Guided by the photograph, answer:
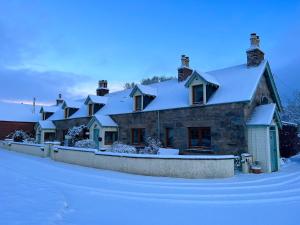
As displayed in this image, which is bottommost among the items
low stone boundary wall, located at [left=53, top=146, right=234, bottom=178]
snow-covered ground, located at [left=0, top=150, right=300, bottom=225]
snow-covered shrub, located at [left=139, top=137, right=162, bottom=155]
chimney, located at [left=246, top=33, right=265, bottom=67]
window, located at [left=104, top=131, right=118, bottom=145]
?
snow-covered ground, located at [left=0, top=150, right=300, bottom=225]

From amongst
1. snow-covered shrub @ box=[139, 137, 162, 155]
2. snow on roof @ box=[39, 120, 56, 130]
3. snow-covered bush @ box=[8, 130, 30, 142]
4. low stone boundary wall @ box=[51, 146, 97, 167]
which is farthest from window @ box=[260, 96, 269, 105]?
snow-covered bush @ box=[8, 130, 30, 142]

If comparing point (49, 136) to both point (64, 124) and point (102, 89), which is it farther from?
point (102, 89)

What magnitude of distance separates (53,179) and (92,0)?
10.4m

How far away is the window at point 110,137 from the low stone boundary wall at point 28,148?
524 centimetres

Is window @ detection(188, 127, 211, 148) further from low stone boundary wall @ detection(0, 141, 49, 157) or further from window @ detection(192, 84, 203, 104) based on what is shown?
low stone boundary wall @ detection(0, 141, 49, 157)

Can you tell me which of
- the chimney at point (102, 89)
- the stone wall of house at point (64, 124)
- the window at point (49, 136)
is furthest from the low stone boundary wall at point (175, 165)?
the window at point (49, 136)

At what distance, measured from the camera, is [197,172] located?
11.8 meters

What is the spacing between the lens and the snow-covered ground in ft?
20.1

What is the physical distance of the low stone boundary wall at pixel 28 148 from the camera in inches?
858

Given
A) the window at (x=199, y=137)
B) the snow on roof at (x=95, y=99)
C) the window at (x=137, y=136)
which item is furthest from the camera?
the snow on roof at (x=95, y=99)

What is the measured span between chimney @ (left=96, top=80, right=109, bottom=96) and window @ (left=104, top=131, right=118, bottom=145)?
406 inches

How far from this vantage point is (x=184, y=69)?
22781 millimetres

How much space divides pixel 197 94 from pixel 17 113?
3511cm

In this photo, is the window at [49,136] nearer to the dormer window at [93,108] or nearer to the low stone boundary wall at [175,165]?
the dormer window at [93,108]
